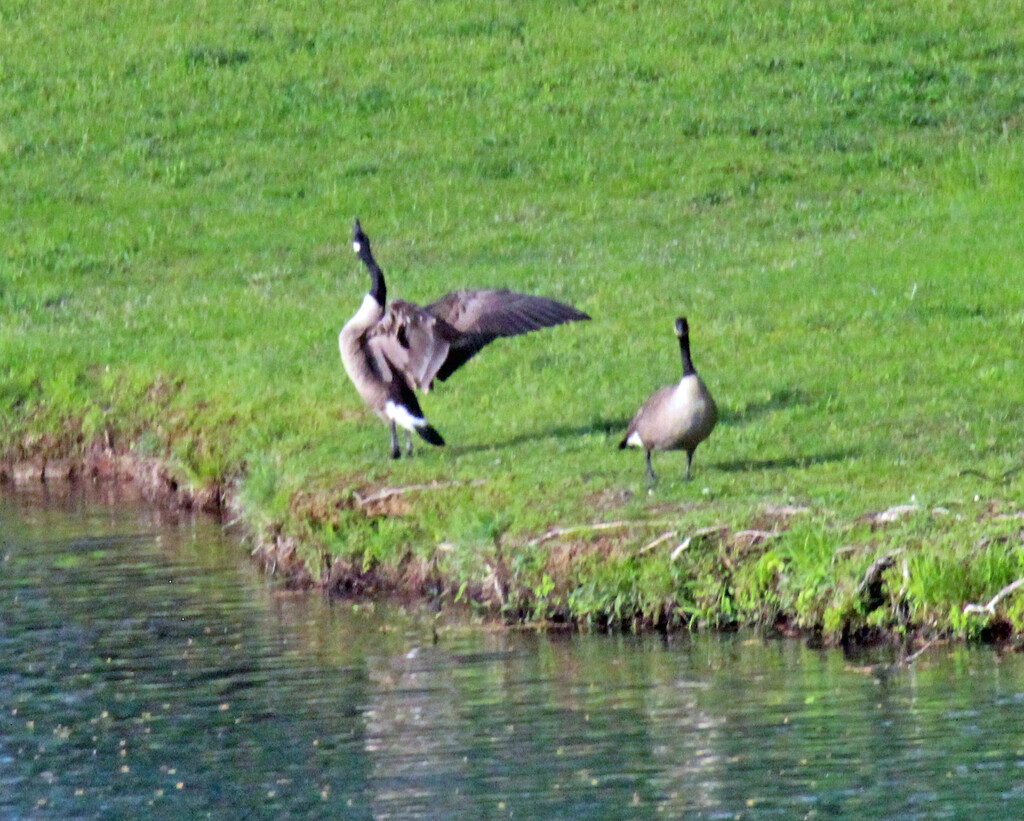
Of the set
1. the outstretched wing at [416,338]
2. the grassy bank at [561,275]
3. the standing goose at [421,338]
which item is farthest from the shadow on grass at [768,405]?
the outstretched wing at [416,338]

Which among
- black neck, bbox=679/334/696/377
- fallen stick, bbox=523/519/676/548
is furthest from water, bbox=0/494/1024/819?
black neck, bbox=679/334/696/377

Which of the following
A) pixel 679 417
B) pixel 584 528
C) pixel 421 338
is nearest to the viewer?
pixel 584 528

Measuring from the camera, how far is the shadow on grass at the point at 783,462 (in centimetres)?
1513

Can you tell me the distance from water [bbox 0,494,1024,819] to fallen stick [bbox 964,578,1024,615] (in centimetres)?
26

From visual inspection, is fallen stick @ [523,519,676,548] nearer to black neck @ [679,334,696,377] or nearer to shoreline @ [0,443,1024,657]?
shoreline @ [0,443,1024,657]

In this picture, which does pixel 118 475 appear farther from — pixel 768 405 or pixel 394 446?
pixel 768 405

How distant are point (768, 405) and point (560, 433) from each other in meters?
1.91

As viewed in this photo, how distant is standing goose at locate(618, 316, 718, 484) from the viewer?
1438cm

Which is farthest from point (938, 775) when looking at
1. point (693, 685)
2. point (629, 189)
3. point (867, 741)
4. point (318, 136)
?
point (318, 136)

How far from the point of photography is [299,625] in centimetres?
1392

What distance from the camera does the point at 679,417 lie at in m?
14.4

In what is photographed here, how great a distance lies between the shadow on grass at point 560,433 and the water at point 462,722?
8.91 ft

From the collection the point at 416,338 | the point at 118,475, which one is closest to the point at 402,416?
the point at 416,338

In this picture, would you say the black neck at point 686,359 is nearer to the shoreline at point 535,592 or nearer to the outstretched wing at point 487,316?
the outstretched wing at point 487,316
